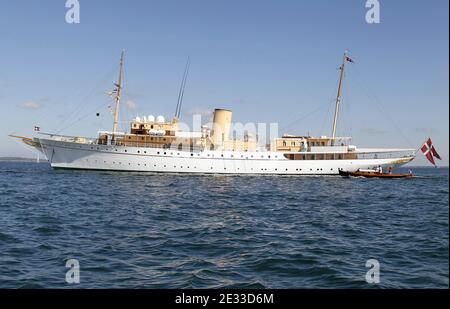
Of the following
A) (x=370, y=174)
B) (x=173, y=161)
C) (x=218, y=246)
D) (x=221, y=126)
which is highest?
(x=221, y=126)

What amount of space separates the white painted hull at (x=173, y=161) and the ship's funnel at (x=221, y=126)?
4.45 meters

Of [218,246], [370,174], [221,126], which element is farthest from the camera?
[221,126]

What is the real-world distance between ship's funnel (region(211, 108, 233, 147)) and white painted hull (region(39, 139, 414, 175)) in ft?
14.6

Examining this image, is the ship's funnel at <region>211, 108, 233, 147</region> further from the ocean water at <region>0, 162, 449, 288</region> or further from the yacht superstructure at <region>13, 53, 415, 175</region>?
the ocean water at <region>0, 162, 449, 288</region>

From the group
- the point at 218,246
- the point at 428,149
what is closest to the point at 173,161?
the point at 428,149

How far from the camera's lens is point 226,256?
33.9ft

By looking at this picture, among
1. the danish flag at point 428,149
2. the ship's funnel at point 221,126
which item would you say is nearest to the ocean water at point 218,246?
the danish flag at point 428,149

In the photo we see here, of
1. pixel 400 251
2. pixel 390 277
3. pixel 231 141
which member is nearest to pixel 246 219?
pixel 400 251

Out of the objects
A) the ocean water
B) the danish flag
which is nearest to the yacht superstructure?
the danish flag

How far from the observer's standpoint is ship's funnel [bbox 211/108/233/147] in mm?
59375

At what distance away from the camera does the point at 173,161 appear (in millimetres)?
53281

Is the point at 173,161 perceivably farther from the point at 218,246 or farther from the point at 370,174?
the point at 218,246

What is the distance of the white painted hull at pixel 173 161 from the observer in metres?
53.1

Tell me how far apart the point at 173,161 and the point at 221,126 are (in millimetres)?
11934
